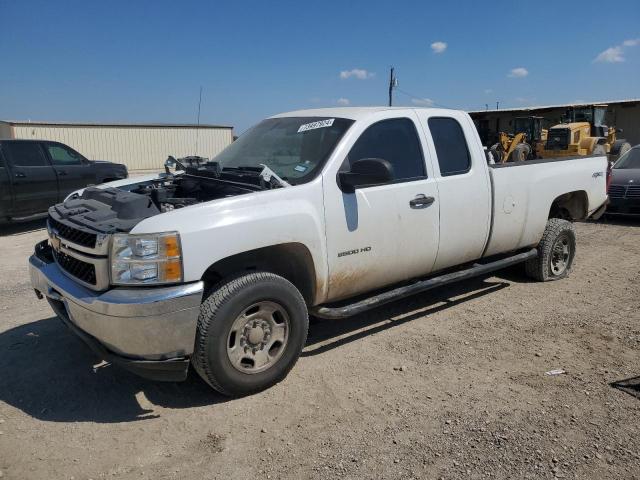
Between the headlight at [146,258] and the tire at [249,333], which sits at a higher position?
the headlight at [146,258]

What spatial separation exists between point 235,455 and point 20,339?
2.67 metres

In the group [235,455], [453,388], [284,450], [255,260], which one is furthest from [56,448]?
[453,388]

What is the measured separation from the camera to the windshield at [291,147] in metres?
4.06

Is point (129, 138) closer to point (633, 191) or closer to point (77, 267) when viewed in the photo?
point (633, 191)

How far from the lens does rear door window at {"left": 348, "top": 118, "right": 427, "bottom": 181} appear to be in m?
4.26

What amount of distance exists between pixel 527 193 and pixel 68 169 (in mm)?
9086

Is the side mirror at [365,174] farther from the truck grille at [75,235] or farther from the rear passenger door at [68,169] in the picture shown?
the rear passenger door at [68,169]

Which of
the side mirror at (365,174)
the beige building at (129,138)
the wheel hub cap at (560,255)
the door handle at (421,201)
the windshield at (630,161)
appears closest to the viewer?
the side mirror at (365,174)

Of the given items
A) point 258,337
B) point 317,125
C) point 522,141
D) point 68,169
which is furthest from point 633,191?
point 522,141

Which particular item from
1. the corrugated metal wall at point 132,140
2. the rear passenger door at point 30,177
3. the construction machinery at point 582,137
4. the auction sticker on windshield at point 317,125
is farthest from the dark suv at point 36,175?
the corrugated metal wall at point 132,140

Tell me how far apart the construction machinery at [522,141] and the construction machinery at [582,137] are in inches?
24.7

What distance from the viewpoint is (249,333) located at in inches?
141

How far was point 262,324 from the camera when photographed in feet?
12.0

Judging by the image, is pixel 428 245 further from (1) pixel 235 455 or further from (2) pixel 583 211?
(2) pixel 583 211
